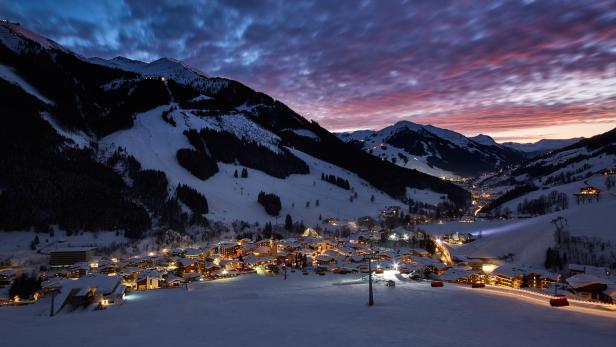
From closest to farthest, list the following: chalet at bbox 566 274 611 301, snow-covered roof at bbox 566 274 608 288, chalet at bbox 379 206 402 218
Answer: chalet at bbox 566 274 611 301
snow-covered roof at bbox 566 274 608 288
chalet at bbox 379 206 402 218

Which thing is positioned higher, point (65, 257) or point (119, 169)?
point (119, 169)

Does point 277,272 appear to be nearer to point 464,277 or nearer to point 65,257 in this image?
point 464,277

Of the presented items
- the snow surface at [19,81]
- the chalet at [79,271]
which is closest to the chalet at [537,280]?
the chalet at [79,271]

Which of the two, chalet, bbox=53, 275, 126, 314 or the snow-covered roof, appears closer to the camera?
Answer: chalet, bbox=53, 275, 126, 314

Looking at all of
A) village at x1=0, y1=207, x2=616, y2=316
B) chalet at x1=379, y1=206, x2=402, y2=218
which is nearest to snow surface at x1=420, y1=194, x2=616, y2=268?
village at x1=0, y1=207, x2=616, y2=316

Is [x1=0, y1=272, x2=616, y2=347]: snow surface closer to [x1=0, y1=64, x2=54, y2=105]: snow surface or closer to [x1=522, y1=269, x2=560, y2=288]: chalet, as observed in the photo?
[x1=522, y1=269, x2=560, y2=288]: chalet

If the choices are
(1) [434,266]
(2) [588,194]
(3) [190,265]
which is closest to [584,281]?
(1) [434,266]

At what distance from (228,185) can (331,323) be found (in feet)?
452

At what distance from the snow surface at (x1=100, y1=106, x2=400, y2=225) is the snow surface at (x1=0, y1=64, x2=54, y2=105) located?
32.4 metres

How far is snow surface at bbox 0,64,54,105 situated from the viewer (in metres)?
155

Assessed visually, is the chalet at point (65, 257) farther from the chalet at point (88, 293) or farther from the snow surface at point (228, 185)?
the snow surface at point (228, 185)

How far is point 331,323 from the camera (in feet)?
76.9

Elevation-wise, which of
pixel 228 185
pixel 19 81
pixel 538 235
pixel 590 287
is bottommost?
pixel 590 287

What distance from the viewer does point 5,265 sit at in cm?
7162
